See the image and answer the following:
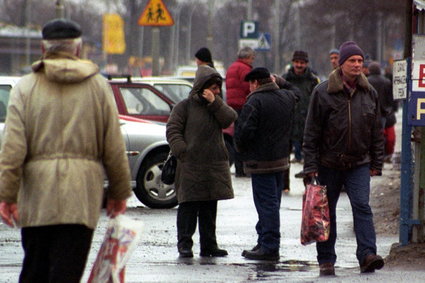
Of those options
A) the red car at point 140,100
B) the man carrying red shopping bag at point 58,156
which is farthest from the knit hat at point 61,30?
the red car at point 140,100

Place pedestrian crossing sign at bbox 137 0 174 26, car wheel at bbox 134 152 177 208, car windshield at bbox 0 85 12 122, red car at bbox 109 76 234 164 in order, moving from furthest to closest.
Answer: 1. pedestrian crossing sign at bbox 137 0 174 26
2. red car at bbox 109 76 234 164
3. car wheel at bbox 134 152 177 208
4. car windshield at bbox 0 85 12 122

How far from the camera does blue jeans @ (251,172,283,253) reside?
10.3 meters

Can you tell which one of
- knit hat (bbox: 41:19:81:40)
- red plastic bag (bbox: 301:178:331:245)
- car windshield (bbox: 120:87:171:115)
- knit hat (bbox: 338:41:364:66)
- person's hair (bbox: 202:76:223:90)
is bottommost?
red plastic bag (bbox: 301:178:331:245)

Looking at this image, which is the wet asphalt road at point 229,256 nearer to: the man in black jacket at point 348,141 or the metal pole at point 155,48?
the man in black jacket at point 348,141

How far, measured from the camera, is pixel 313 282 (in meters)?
8.70

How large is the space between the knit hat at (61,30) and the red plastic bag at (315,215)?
342cm

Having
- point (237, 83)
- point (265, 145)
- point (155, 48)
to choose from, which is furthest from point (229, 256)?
point (155, 48)

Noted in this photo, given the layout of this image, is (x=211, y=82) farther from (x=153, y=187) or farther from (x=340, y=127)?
(x=153, y=187)

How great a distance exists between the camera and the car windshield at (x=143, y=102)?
651 inches

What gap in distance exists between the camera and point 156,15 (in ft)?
82.7

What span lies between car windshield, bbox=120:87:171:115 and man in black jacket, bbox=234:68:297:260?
623cm

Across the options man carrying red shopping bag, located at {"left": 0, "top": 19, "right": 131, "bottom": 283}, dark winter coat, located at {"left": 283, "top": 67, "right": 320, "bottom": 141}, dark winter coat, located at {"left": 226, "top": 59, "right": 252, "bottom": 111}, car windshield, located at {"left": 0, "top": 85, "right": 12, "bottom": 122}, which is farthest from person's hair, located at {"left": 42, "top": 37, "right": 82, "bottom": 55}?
dark winter coat, located at {"left": 226, "top": 59, "right": 252, "bottom": 111}

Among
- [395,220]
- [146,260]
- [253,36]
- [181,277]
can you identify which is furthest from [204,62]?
[253,36]

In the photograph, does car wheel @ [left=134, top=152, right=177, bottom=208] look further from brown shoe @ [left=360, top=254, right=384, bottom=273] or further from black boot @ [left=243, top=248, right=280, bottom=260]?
brown shoe @ [left=360, top=254, right=384, bottom=273]
